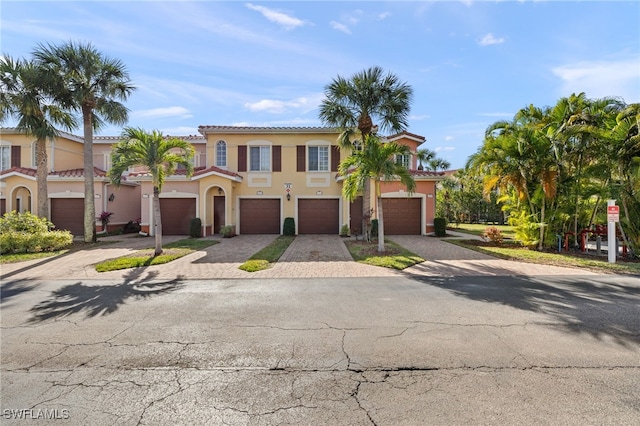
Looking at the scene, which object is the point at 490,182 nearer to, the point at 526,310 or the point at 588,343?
the point at 526,310

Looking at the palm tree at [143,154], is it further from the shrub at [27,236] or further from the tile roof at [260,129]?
the tile roof at [260,129]

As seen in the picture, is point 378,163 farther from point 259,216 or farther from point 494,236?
point 259,216

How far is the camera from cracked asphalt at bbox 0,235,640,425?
2855 mm

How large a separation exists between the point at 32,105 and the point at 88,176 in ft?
12.4

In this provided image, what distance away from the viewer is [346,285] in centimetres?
750

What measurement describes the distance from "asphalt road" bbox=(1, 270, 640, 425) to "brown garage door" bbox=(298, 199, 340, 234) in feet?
42.6

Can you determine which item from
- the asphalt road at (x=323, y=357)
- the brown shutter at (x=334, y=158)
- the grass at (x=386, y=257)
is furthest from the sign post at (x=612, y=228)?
the brown shutter at (x=334, y=158)

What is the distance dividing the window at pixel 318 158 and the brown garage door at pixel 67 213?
14885 millimetres

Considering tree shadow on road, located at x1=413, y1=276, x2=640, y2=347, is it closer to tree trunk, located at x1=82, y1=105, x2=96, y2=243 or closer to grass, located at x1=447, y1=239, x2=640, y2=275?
grass, located at x1=447, y1=239, x2=640, y2=275

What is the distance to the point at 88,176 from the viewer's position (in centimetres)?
1518

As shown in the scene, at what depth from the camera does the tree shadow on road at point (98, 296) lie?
5656 mm

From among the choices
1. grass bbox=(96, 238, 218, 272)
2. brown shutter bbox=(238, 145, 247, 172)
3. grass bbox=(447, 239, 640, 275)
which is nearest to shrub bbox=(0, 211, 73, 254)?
grass bbox=(96, 238, 218, 272)

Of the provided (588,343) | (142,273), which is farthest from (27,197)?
(588,343)

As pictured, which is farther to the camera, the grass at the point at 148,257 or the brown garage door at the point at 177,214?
the brown garage door at the point at 177,214
